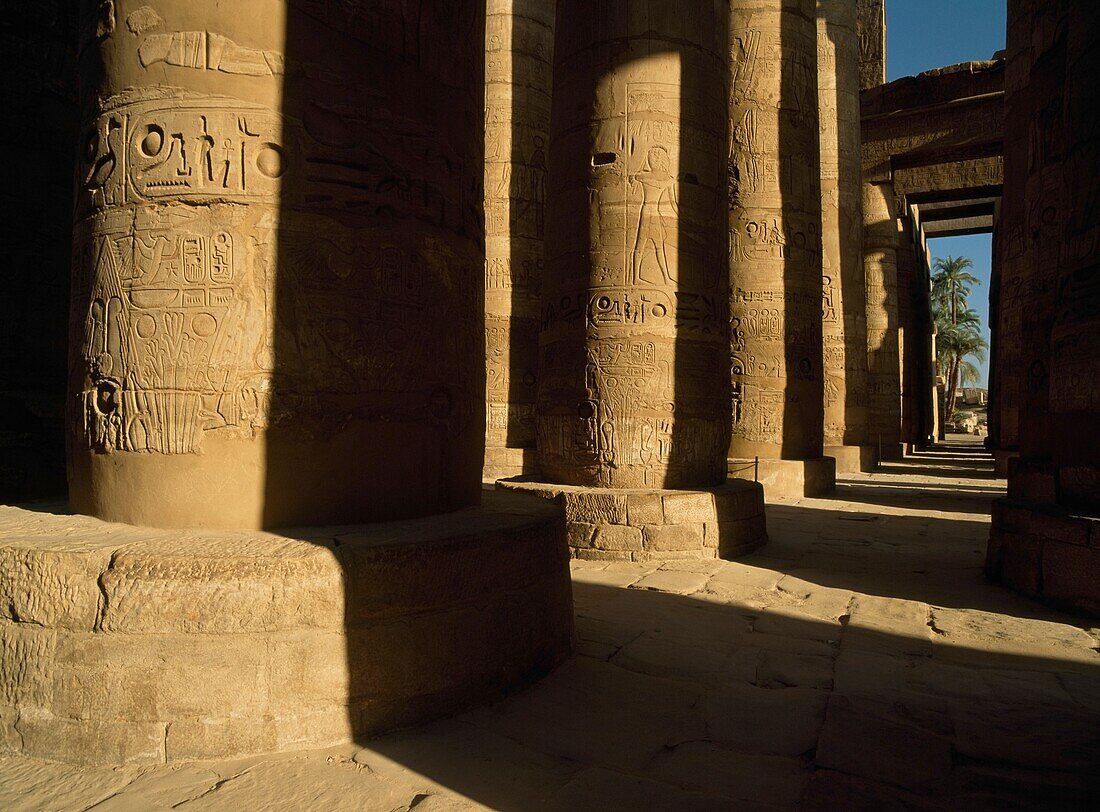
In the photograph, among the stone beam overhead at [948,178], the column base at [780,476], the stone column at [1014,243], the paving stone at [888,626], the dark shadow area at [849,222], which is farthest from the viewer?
the stone beam overhead at [948,178]

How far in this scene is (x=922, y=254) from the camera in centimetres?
2408

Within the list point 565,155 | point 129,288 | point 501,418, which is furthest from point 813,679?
point 501,418

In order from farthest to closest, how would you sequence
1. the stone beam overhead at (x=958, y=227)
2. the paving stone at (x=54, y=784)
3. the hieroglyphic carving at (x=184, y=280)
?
the stone beam overhead at (x=958, y=227)
the hieroglyphic carving at (x=184, y=280)
the paving stone at (x=54, y=784)

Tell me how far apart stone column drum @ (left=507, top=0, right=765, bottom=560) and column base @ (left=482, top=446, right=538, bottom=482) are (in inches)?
168

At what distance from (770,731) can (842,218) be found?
40.8ft

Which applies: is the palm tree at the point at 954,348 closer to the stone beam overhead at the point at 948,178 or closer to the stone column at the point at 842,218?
the stone beam overhead at the point at 948,178

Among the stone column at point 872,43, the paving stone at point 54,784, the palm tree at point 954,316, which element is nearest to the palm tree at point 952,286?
the palm tree at point 954,316

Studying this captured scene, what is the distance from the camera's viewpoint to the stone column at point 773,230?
9.31 meters

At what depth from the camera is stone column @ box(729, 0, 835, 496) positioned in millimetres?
9312

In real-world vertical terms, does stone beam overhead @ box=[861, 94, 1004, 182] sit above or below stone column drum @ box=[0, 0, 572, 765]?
above

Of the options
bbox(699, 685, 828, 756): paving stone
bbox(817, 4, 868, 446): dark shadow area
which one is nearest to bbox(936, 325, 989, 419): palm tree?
bbox(817, 4, 868, 446): dark shadow area

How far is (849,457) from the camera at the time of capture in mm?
13367

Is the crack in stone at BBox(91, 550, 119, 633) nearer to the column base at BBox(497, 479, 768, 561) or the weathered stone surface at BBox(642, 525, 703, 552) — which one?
the column base at BBox(497, 479, 768, 561)

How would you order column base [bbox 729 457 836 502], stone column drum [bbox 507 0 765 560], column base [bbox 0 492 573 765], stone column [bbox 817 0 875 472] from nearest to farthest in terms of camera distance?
column base [bbox 0 492 573 765], stone column drum [bbox 507 0 765 560], column base [bbox 729 457 836 502], stone column [bbox 817 0 875 472]
